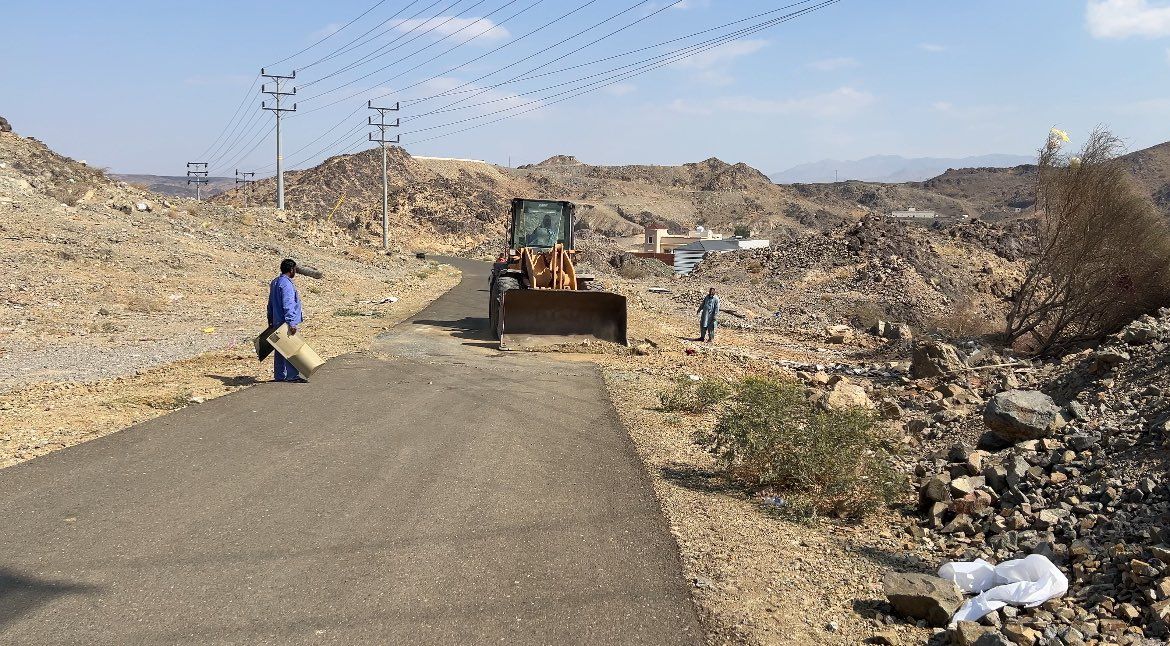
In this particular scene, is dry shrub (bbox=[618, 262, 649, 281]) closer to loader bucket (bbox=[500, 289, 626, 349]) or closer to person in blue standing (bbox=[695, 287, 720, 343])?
person in blue standing (bbox=[695, 287, 720, 343])

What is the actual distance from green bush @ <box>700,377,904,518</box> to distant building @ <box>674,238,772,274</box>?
43.0 meters

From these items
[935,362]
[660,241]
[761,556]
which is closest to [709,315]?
[935,362]

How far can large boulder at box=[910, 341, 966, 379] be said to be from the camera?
1413cm

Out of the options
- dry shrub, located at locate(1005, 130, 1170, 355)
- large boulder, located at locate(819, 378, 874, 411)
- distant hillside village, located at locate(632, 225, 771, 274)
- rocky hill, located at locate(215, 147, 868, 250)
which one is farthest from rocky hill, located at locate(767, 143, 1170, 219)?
large boulder, located at locate(819, 378, 874, 411)

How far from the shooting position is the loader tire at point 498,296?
17.4 meters

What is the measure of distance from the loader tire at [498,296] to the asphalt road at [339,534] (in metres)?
6.99

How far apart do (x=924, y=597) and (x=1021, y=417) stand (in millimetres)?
4435

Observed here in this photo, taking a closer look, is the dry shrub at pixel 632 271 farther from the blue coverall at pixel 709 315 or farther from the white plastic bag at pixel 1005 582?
the white plastic bag at pixel 1005 582

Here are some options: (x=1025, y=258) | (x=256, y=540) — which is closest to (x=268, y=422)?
(x=256, y=540)

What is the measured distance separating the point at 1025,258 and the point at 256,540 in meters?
41.0

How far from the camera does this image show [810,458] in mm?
8078

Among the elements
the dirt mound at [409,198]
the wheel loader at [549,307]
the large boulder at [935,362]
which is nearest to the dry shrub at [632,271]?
the dirt mound at [409,198]

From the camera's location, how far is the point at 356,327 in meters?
19.5

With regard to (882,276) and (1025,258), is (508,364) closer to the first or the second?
(882,276)
